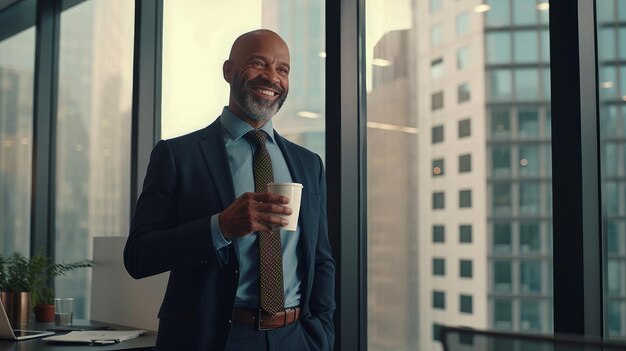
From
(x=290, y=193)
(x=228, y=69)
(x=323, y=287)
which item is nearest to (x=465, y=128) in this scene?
(x=323, y=287)

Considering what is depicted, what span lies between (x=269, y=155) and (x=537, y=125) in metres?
0.92

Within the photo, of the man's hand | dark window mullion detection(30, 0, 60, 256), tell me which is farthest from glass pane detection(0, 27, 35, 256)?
the man's hand

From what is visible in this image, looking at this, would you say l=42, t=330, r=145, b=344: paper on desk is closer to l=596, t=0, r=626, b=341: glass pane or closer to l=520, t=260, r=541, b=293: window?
l=520, t=260, r=541, b=293: window

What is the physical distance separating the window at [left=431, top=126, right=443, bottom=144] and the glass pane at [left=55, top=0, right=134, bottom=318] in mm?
2242

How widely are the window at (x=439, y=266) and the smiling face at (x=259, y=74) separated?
1.01m

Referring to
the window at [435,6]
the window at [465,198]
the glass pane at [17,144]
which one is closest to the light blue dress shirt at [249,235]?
the window at [465,198]

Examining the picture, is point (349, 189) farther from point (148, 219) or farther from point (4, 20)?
point (4, 20)

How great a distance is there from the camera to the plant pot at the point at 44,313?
399 cm

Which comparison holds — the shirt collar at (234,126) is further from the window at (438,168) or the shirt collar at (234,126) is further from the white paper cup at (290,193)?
the window at (438,168)

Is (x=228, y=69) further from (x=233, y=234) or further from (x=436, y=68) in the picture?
(x=436, y=68)

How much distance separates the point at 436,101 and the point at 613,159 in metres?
0.77

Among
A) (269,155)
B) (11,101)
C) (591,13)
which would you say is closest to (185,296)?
(269,155)

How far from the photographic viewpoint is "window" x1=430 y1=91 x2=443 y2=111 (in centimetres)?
303

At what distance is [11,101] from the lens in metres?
6.03
